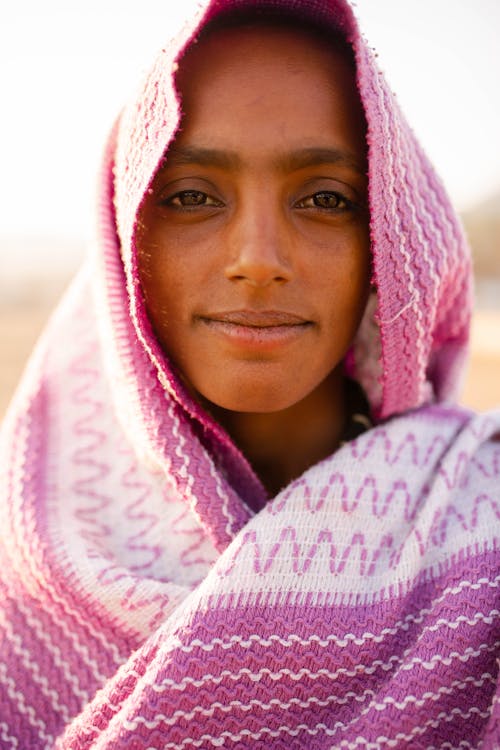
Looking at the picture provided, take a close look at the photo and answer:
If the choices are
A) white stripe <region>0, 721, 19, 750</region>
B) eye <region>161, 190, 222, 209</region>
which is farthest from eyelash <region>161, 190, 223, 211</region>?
white stripe <region>0, 721, 19, 750</region>

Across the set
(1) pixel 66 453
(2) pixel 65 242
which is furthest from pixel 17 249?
(1) pixel 66 453

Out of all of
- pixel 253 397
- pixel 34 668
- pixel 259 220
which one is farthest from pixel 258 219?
pixel 34 668

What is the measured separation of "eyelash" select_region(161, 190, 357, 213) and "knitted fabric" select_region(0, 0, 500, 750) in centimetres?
7

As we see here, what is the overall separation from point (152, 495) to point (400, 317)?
566mm

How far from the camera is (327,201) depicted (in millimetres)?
1168

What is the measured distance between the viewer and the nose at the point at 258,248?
1.06m

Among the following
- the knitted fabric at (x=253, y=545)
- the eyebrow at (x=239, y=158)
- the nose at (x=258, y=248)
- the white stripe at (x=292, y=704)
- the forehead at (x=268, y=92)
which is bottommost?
the white stripe at (x=292, y=704)

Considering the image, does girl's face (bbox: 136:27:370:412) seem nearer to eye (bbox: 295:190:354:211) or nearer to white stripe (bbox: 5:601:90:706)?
eye (bbox: 295:190:354:211)

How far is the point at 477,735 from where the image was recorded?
3.40 feet

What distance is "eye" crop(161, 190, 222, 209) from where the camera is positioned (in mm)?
1150

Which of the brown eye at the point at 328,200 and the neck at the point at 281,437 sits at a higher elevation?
the brown eye at the point at 328,200

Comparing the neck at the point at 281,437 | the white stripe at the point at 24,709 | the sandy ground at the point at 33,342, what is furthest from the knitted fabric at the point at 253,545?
the sandy ground at the point at 33,342

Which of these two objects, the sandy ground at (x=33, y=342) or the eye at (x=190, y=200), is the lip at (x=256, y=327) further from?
the sandy ground at (x=33, y=342)

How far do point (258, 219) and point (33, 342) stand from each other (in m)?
7.95
